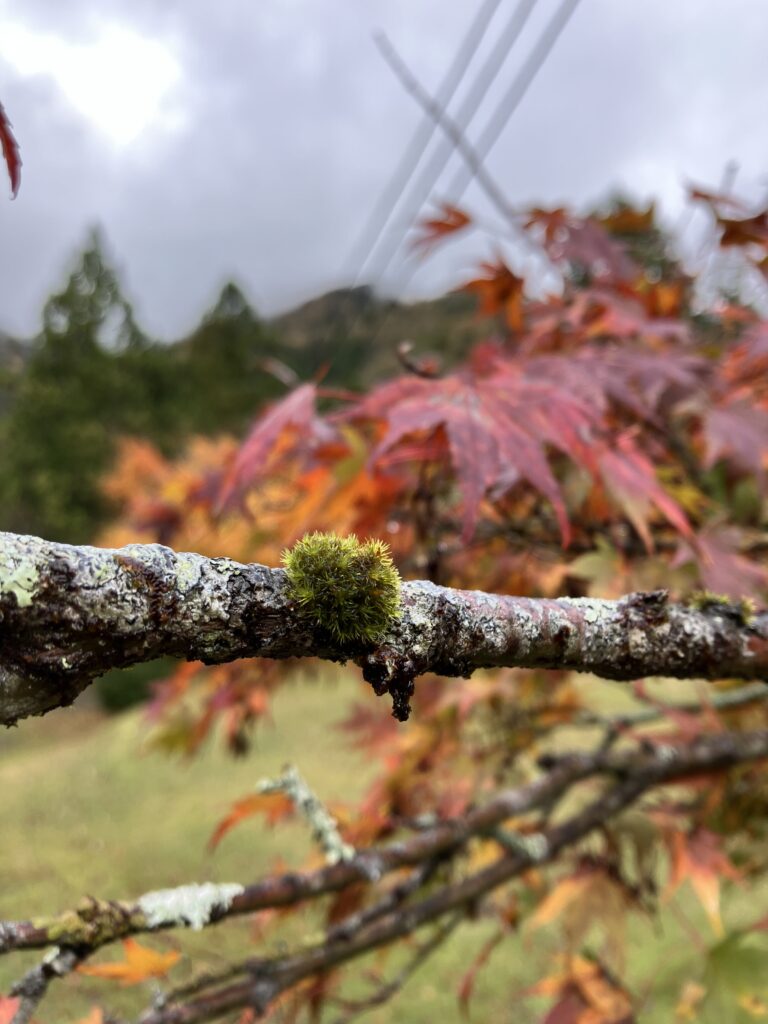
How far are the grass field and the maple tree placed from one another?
0.55 ft

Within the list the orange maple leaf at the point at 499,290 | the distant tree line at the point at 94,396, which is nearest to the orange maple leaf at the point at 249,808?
the orange maple leaf at the point at 499,290

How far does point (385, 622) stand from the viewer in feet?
1.05

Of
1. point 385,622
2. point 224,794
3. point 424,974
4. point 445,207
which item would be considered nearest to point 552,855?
point 385,622

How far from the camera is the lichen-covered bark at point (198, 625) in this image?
277mm

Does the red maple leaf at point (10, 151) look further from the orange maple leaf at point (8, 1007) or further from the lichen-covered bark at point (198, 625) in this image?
the orange maple leaf at point (8, 1007)

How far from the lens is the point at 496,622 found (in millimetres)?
369

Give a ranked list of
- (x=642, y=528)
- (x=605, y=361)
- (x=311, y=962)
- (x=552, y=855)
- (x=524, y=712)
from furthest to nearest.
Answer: (x=524, y=712), (x=552, y=855), (x=605, y=361), (x=311, y=962), (x=642, y=528)

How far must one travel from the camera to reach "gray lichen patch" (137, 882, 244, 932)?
2.01 feet

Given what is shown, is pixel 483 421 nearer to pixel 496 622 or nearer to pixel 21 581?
pixel 496 622

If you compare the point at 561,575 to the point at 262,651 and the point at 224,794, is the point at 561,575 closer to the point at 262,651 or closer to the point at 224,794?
the point at 262,651

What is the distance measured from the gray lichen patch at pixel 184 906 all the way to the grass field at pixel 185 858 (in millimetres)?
94

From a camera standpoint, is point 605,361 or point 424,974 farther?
point 424,974

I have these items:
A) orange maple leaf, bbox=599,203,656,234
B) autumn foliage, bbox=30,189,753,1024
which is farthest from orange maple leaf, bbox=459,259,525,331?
orange maple leaf, bbox=599,203,656,234

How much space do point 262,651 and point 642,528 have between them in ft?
1.57
